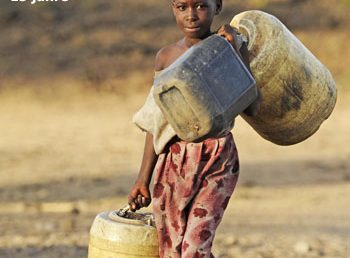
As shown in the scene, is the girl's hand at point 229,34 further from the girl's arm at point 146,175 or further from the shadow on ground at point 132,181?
the shadow on ground at point 132,181

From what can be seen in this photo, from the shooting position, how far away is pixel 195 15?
3.96 metres

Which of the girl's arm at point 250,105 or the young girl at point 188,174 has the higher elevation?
the girl's arm at point 250,105

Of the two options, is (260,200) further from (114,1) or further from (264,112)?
(114,1)

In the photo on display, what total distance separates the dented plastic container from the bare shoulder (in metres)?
0.27

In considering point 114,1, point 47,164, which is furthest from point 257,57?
point 114,1

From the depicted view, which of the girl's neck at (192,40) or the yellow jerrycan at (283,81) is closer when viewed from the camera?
the girl's neck at (192,40)

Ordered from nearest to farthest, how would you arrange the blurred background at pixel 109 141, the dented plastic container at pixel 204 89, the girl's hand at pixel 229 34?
the dented plastic container at pixel 204 89 → the girl's hand at pixel 229 34 → the blurred background at pixel 109 141

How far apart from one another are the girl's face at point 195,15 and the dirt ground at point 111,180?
2665 mm

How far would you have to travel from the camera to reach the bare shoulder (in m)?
4.05

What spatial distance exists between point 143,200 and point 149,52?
11102 millimetres

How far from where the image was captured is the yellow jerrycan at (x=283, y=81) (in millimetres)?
4359

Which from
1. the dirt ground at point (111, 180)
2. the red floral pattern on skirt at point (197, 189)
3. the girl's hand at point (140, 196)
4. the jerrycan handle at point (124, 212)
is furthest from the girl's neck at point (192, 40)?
the dirt ground at point (111, 180)

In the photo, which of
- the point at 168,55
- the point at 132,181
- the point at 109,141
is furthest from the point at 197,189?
the point at 109,141

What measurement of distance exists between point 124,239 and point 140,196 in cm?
19
